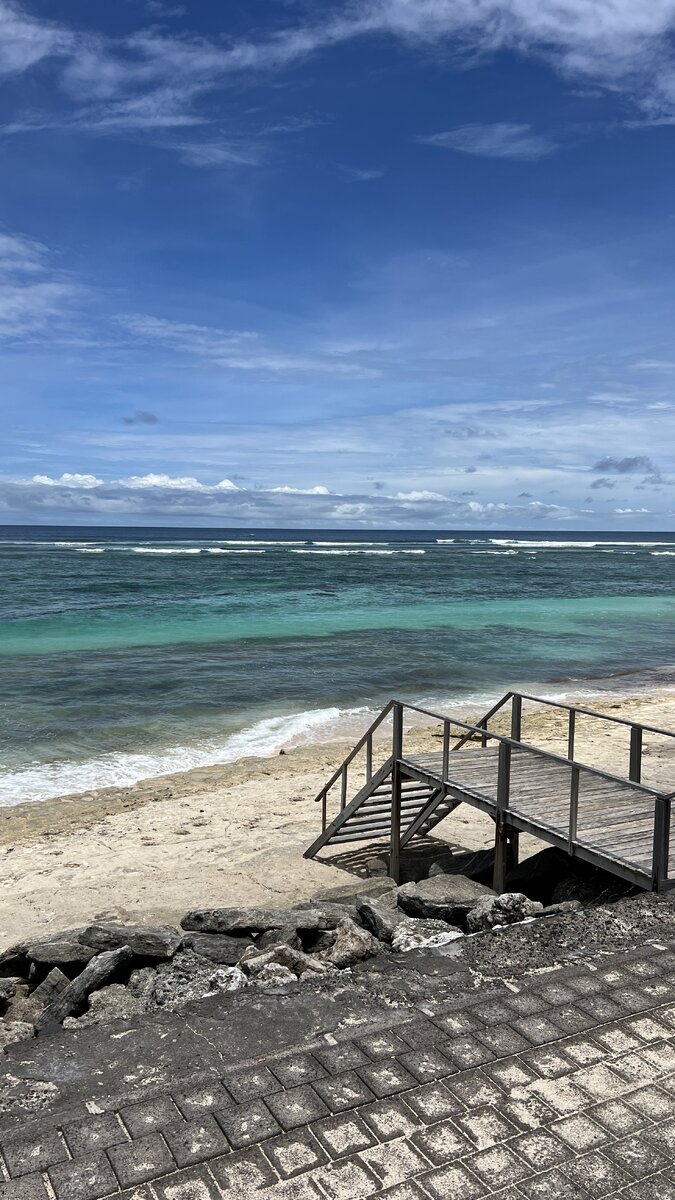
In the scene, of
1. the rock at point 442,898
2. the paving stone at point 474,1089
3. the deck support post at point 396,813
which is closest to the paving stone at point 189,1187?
the paving stone at point 474,1089

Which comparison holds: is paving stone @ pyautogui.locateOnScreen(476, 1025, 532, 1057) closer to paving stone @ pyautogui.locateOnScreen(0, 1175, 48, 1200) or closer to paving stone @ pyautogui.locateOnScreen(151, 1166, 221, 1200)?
paving stone @ pyautogui.locateOnScreen(151, 1166, 221, 1200)

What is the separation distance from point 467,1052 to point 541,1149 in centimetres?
66

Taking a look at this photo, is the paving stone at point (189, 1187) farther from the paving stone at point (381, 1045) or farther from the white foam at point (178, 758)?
the white foam at point (178, 758)

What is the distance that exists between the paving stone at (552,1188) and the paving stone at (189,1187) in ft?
4.07

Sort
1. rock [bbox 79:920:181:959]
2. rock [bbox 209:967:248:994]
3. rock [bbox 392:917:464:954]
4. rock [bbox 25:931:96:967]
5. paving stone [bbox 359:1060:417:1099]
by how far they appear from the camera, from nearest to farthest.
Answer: paving stone [bbox 359:1060:417:1099] → rock [bbox 209:967:248:994] → rock [bbox 392:917:464:954] → rock [bbox 79:920:181:959] → rock [bbox 25:931:96:967]

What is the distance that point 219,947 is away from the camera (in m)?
6.24

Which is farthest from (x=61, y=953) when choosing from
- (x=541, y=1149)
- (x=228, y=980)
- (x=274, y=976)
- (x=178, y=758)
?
(x=178, y=758)

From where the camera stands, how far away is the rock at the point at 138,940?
5.94m

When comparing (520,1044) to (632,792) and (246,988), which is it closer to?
(246,988)

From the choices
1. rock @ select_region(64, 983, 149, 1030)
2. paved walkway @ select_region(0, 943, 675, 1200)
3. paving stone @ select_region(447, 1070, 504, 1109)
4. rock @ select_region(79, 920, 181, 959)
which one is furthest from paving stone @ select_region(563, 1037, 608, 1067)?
rock @ select_region(79, 920, 181, 959)

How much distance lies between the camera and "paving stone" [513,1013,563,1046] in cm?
Answer: 423

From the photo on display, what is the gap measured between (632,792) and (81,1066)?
6.07m

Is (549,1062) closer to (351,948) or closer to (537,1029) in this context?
(537,1029)

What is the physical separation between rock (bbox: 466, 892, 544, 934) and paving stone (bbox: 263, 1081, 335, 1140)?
2.65 metres
